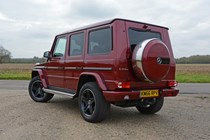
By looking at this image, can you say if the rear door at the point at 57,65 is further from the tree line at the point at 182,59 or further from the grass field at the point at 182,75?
the tree line at the point at 182,59

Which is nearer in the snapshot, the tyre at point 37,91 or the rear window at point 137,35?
the rear window at point 137,35

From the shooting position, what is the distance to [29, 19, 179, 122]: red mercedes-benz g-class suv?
5215mm

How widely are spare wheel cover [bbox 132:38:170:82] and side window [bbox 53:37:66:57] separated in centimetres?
256

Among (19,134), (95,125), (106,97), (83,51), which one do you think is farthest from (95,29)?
(19,134)

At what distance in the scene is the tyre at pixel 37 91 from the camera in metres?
8.36

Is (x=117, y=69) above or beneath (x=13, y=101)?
above

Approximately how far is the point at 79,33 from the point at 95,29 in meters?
0.73

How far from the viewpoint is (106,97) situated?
17.2ft

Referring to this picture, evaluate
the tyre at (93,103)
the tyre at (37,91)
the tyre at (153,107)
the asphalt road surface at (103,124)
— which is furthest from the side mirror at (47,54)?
the tyre at (153,107)

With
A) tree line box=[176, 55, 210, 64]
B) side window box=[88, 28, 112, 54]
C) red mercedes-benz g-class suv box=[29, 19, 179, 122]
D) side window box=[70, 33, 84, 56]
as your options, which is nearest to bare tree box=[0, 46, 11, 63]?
tree line box=[176, 55, 210, 64]

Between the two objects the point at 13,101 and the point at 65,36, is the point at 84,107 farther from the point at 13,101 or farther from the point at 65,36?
the point at 13,101

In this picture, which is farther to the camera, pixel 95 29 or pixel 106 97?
pixel 95 29

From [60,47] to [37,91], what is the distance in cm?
205

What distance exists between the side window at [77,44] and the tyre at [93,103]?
3.28ft
